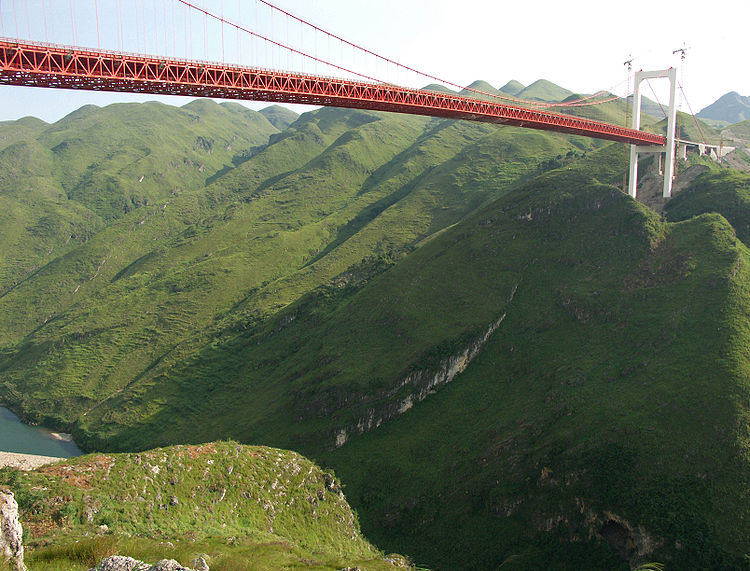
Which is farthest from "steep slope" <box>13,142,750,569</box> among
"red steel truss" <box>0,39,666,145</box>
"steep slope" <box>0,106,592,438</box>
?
"red steel truss" <box>0,39,666,145</box>

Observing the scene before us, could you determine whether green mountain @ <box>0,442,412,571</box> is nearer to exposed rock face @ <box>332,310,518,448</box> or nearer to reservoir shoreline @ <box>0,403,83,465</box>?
exposed rock face @ <box>332,310,518,448</box>

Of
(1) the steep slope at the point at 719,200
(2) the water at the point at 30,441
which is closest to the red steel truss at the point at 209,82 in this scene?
(1) the steep slope at the point at 719,200

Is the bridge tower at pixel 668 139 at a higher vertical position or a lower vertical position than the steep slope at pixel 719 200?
higher

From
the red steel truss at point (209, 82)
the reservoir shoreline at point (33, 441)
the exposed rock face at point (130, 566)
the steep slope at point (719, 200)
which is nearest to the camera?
the exposed rock face at point (130, 566)

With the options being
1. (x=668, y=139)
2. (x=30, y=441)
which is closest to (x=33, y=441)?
(x=30, y=441)

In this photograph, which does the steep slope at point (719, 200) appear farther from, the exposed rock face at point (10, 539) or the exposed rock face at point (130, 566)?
the exposed rock face at point (10, 539)
